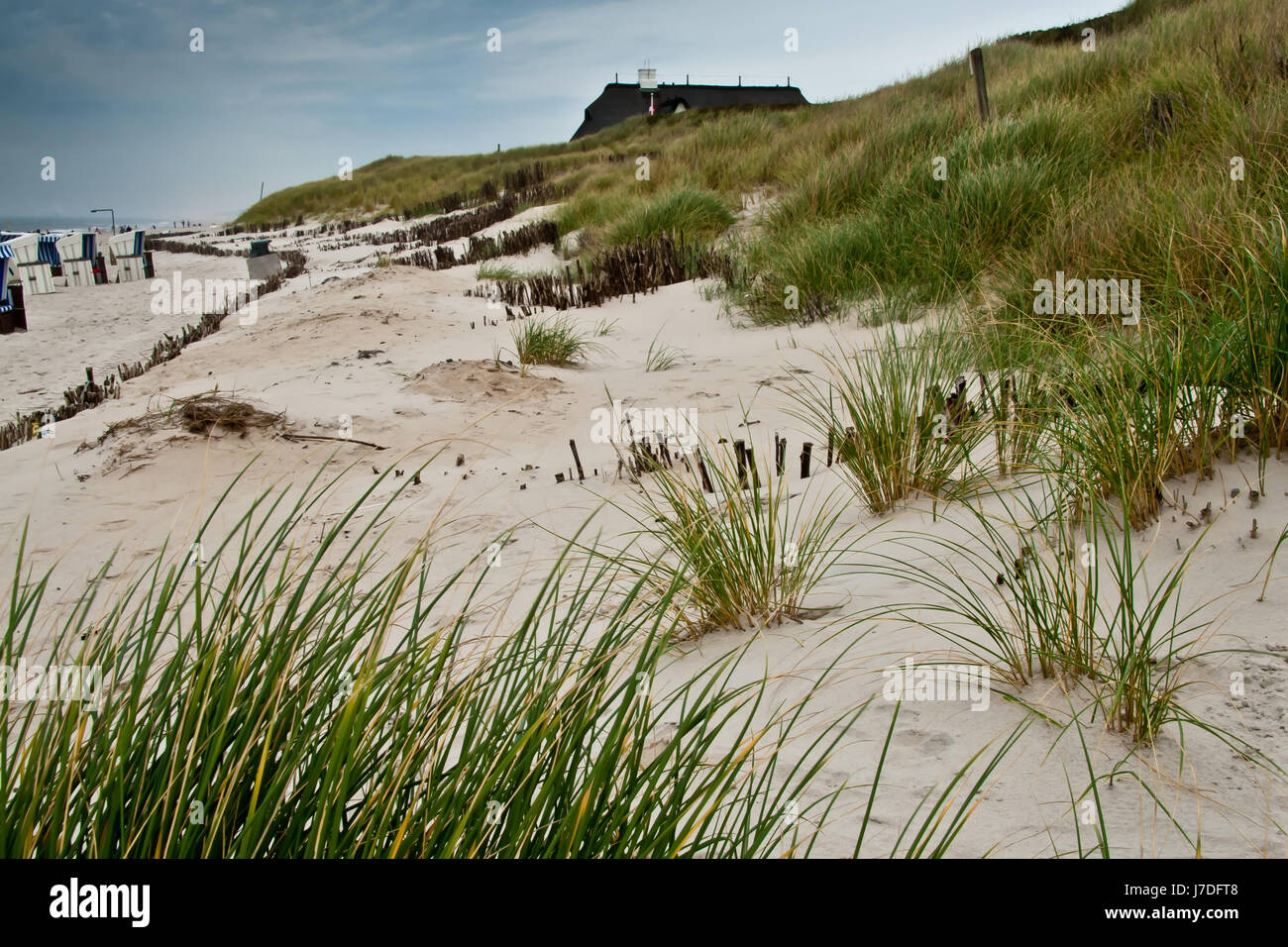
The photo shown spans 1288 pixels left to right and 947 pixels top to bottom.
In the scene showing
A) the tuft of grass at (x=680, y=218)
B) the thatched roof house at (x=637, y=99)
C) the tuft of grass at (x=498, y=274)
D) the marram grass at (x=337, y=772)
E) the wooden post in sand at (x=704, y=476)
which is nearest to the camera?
the marram grass at (x=337, y=772)

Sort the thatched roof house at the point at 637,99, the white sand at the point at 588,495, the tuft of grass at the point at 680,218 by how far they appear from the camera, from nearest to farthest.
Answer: the white sand at the point at 588,495, the tuft of grass at the point at 680,218, the thatched roof house at the point at 637,99

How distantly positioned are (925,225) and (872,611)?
5239mm

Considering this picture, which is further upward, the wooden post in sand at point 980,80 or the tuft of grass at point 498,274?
the wooden post in sand at point 980,80

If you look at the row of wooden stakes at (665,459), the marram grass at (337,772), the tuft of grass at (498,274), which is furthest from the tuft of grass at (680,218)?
the marram grass at (337,772)

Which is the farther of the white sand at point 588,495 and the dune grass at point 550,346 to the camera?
the dune grass at point 550,346

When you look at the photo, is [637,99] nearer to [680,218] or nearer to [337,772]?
[680,218]

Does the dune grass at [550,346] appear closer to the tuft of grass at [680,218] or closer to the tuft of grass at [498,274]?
the tuft of grass at [680,218]

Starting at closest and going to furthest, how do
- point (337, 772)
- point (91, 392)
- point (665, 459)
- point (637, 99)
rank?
point (337, 772)
point (665, 459)
point (91, 392)
point (637, 99)

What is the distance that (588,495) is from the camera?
3795mm

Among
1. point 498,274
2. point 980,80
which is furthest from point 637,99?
point 980,80

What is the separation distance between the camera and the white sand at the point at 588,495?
1.44m

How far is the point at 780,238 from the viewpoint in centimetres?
849

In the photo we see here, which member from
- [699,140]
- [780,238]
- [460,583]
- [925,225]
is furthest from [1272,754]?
[699,140]
